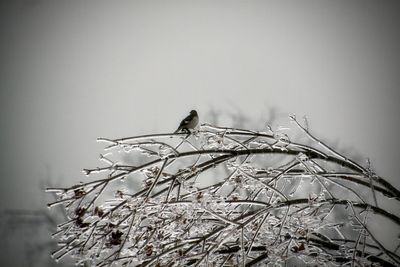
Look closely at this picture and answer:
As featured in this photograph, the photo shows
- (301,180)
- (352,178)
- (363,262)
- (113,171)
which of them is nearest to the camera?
(363,262)

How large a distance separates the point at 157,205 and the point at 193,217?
1.54 ft

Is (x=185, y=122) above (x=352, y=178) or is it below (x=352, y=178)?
above

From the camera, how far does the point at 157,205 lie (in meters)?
2.84

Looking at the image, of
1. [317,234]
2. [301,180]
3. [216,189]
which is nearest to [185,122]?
[216,189]

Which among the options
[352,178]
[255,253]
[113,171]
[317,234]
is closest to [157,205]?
[113,171]

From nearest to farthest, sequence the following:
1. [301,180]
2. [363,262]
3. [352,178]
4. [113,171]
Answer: [363,262], [113,171], [352,178], [301,180]

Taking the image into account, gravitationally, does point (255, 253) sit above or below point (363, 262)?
below

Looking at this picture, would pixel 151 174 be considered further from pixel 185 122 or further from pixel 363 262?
pixel 363 262

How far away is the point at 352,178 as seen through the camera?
131 inches

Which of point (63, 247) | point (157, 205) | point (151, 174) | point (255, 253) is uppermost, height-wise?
point (151, 174)

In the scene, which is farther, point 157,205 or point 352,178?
point 352,178

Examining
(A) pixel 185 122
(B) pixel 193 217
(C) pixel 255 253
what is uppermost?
(A) pixel 185 122

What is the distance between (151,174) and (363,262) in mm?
2268

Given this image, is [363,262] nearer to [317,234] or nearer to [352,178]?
[317,234]
